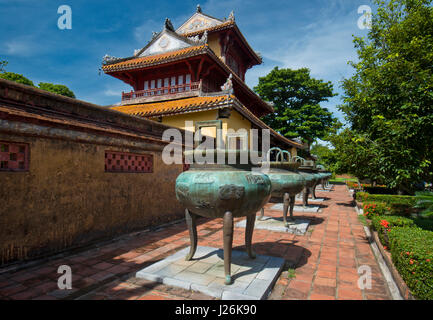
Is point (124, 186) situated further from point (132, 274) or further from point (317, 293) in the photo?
point (317, 293)

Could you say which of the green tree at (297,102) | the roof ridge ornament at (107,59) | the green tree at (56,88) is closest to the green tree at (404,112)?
the roof ridge ornament at (107,59)

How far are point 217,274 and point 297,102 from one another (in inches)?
989

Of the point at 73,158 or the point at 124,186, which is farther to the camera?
the point at 124,186

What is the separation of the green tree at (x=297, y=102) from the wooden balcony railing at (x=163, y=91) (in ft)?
49.6

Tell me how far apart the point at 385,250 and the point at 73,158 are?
5676 mm

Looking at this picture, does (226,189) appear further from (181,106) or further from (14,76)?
(14,76)

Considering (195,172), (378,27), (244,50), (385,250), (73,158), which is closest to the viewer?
(195,172)

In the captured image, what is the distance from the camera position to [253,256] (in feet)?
12.4

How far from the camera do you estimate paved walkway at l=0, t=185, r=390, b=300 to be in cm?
285

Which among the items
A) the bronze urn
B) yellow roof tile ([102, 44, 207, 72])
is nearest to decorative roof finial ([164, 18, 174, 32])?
yellow roof tile ([102, 44, 207, 72])

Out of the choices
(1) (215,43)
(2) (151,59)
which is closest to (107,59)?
(2) (151,59)

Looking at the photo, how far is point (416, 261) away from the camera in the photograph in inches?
103

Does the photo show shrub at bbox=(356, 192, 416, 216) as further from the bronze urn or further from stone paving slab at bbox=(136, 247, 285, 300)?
the bronze urn
